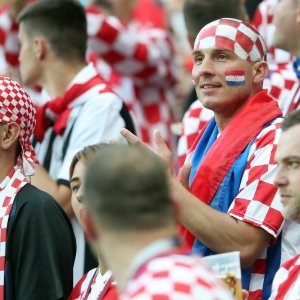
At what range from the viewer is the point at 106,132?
6.43 metres

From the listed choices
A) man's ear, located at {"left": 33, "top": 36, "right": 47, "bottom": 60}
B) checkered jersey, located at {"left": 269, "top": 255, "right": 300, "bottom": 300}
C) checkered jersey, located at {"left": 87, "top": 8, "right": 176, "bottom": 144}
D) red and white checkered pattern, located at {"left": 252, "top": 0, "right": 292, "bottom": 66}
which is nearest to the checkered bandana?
checkered jersey, located at {"left": 269, "top": 255, "right": 300, "bottom": 300}

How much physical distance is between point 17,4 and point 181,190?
374 centimetres

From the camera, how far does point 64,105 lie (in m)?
6.62

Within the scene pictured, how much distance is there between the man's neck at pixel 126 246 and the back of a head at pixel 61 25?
3716mm

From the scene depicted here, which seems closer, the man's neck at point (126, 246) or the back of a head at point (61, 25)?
the man's neck at point (126, 246)

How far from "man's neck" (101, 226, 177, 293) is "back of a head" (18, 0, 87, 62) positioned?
12.2ft

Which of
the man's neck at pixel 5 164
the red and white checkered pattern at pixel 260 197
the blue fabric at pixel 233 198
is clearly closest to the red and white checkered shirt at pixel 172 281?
Result: the red and white checkered pattern at pixel 260 197

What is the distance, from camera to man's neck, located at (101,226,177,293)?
10.3 feet

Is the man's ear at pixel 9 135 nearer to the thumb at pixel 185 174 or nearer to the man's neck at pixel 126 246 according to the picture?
the thumb at pixel 185 174

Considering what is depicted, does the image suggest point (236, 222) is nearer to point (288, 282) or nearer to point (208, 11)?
point (288, 282)

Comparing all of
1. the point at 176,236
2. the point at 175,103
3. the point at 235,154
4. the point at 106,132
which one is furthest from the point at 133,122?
the point at 176,236

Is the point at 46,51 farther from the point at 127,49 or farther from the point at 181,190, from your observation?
the point at 181,190

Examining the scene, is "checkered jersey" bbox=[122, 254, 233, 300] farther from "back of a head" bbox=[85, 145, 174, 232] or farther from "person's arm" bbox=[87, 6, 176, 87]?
"person's arm" bbox=[87, 6, 176, 87]

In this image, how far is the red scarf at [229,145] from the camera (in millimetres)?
4949
